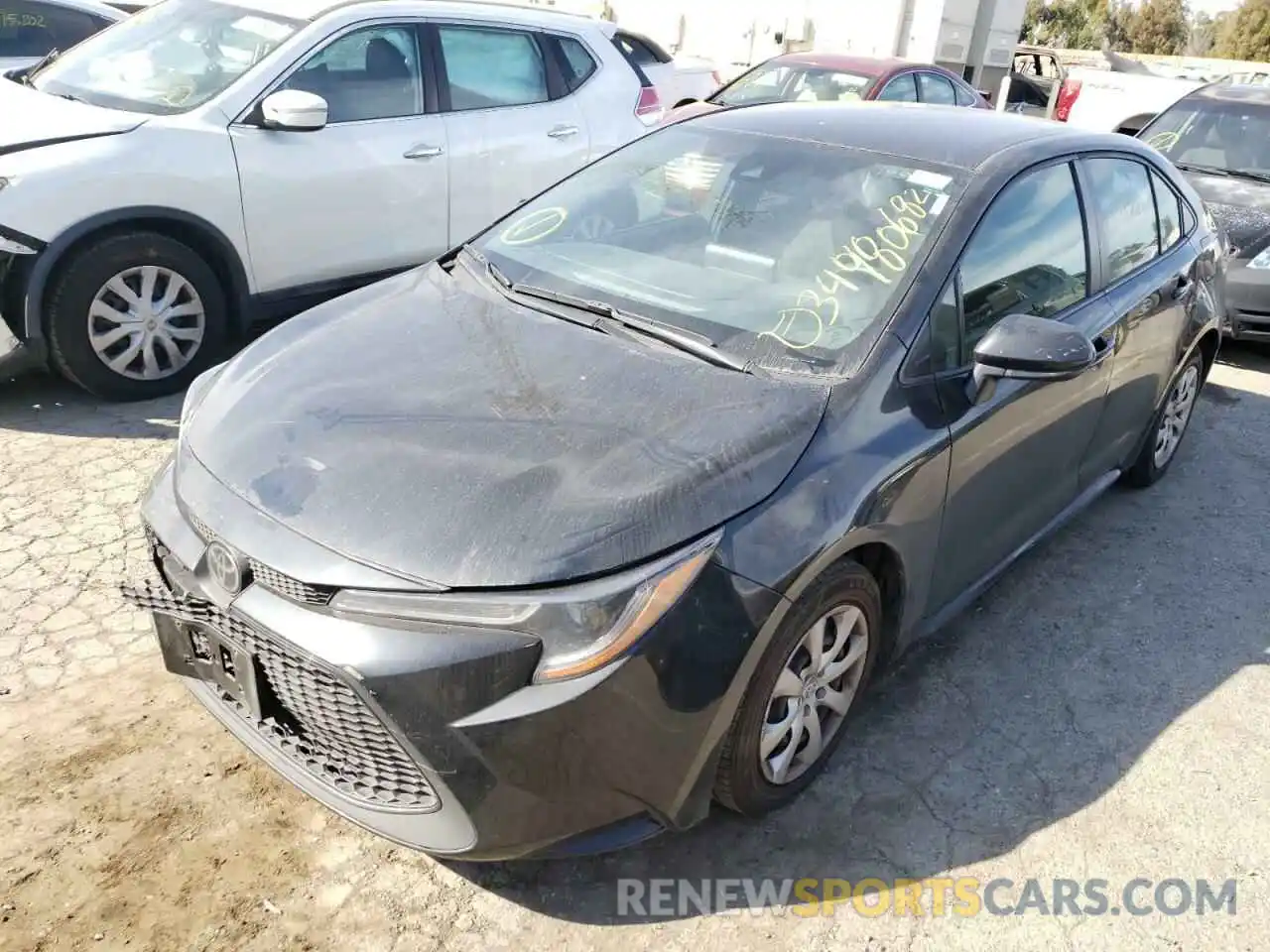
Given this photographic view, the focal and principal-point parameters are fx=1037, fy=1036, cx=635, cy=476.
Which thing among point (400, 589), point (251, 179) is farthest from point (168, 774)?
point (251, 179)

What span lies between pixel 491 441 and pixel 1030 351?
1406mm

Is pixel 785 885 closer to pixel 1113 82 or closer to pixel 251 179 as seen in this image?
pixel 251 179

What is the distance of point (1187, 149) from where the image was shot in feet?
25.0

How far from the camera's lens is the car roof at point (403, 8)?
5152 millimetres

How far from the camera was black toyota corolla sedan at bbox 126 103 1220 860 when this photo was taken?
2039 mm

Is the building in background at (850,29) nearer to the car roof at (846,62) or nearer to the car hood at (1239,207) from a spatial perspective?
the car roof at (846,62)

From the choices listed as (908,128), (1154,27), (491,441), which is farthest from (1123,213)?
(1154,27)

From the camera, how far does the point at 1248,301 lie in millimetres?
6465

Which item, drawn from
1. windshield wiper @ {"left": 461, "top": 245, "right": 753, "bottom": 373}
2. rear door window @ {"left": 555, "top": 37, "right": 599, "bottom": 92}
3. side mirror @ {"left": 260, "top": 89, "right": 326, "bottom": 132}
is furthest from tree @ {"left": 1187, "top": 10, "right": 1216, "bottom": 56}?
windshield wiper @ {"left": 461, "top": 245, "right": 753, "bottom": 373}

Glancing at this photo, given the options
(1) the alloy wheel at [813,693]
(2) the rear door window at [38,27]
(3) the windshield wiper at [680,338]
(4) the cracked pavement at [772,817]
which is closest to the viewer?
(4) the cracked pavement at [772,817]

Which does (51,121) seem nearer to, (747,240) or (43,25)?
(747,240)

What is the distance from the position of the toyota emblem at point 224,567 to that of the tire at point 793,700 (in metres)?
1.11

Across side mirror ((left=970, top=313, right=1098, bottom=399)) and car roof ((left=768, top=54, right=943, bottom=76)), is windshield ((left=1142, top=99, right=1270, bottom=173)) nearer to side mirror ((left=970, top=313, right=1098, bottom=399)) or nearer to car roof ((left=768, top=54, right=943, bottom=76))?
car roof ((left=768, top=54, right=943, bottom=76))

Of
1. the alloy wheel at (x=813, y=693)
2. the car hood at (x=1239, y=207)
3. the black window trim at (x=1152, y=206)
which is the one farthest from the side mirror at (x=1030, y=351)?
the car hood at (x=1239, y=207)
